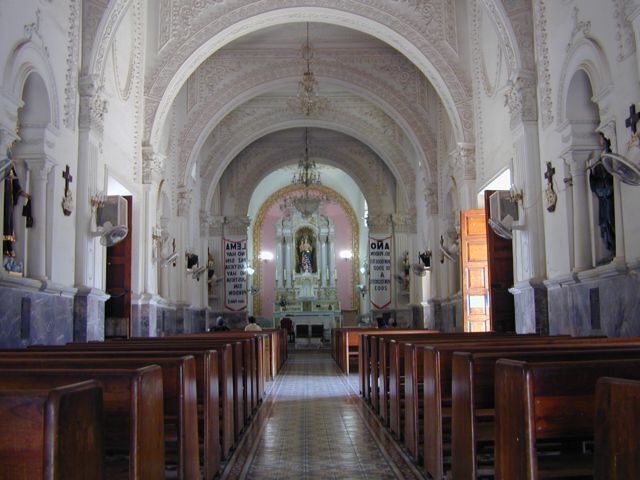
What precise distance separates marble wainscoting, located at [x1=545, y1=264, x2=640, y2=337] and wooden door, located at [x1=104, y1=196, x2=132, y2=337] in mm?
5901

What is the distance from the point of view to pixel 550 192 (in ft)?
26.7

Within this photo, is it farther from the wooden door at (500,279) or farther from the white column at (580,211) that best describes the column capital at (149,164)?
the white column at (580,211)

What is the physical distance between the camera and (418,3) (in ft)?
39.5

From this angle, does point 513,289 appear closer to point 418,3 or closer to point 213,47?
point 418,3

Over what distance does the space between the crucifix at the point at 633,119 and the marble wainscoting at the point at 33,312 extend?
556 cm

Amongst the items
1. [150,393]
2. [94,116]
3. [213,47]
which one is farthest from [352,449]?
[213,47]

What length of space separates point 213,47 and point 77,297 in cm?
572

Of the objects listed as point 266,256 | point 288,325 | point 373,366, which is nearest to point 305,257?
point 266,256

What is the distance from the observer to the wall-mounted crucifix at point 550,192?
Answer: 26.5ft

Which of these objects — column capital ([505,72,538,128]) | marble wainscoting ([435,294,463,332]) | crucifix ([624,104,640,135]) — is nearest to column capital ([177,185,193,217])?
marble wainscoting ([435,294,463,332])

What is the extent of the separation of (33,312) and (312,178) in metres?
12.8

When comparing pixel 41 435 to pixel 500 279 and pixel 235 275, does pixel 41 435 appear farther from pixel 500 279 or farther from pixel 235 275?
pixel 235 275

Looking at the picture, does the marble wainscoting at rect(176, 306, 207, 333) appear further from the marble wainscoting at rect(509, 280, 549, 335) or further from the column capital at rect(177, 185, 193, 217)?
the marble wainscoting at rect(509, 280, 549, 335)

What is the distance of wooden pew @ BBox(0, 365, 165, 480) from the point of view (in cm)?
228
